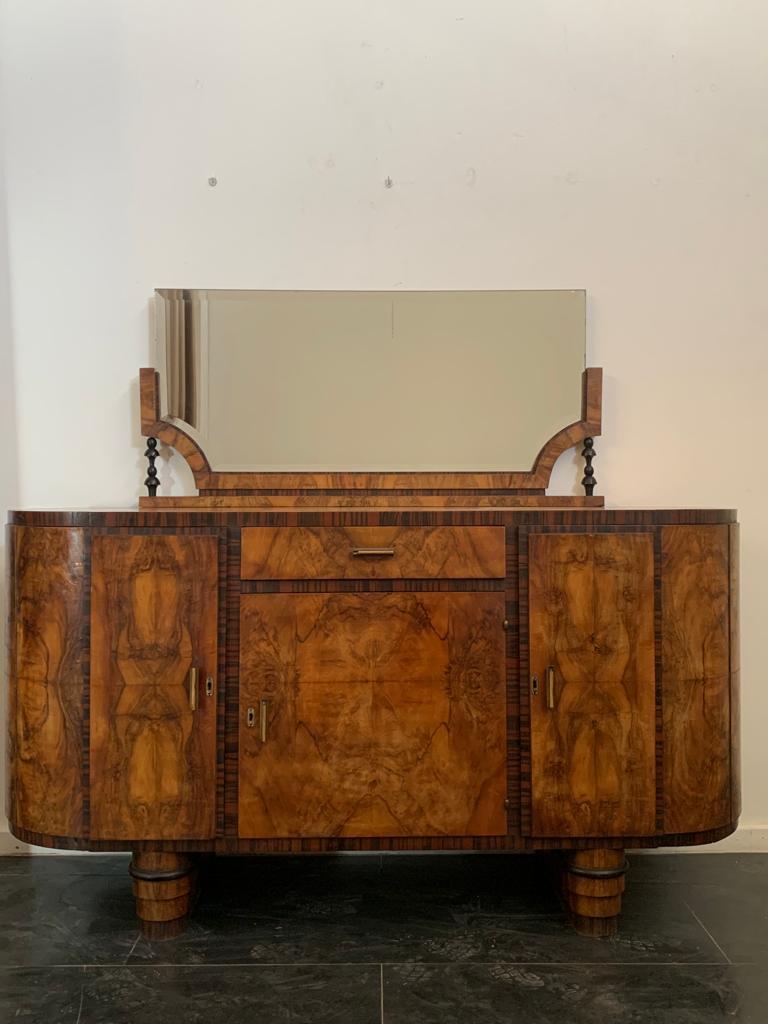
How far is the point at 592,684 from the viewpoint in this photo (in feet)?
5.89

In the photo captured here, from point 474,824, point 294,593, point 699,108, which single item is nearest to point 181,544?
point 294,593

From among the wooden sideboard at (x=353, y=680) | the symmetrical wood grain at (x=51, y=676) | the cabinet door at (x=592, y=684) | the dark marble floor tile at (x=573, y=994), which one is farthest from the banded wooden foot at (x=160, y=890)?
the cabinet door at (x=592, y=684)

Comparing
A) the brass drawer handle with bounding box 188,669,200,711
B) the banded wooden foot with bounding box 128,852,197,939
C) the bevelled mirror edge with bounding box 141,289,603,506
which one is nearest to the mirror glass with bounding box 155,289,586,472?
the bevelled mirror edge with bounding box 141,289,603,506

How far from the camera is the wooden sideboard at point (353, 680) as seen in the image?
1.77 metres

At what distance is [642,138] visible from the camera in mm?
2348

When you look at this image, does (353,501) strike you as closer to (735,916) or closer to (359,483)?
(359,483)

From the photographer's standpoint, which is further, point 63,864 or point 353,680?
point 63,864

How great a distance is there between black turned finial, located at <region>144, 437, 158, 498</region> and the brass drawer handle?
24.5 inches

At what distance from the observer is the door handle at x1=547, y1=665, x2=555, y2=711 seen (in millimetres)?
1785

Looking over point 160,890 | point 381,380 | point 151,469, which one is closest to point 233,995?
point 160,890

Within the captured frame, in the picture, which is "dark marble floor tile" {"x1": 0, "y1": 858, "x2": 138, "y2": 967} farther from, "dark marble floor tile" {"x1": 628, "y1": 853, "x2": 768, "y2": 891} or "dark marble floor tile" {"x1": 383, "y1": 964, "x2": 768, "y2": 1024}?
"dark marble floor tile" {"x1": 628, "y1": 853, "x2": 768, "y2": 891}

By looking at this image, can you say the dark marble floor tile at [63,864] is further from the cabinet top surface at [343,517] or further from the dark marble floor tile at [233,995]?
the cabinet top surface at [343,517]

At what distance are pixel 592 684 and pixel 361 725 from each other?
48 cm

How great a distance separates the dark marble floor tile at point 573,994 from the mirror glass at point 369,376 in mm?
1151
